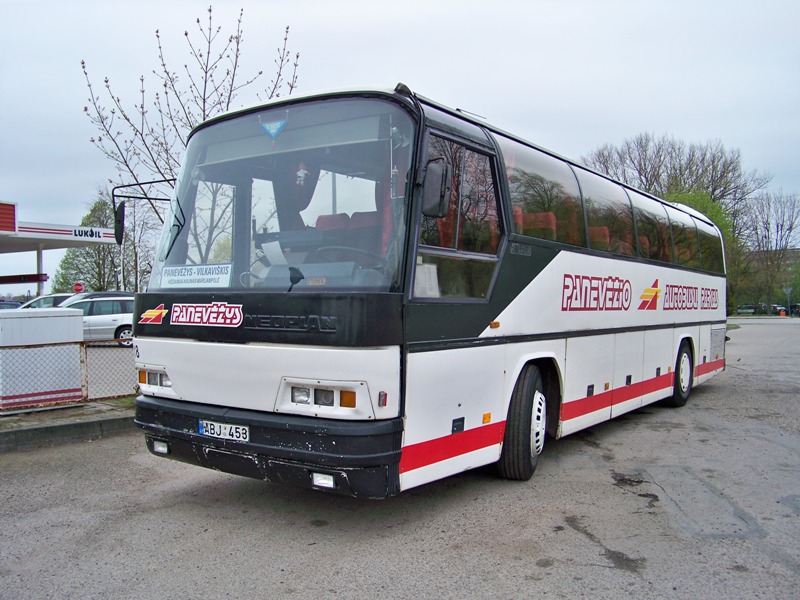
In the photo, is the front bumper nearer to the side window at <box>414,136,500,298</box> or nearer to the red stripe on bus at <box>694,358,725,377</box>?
the side window at <box>414,136,500,298</box>

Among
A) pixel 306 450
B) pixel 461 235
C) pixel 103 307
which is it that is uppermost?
pixel 461 235

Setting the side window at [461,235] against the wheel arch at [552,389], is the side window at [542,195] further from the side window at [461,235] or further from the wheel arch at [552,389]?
the wheel arch at [552,389]

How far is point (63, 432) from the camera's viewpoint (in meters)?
7.92

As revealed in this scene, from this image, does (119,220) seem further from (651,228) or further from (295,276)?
(651,228)

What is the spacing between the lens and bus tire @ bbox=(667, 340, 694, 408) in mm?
10805

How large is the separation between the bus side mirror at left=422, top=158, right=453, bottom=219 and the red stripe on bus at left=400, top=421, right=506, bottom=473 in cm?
160

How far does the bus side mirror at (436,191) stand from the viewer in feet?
15.2

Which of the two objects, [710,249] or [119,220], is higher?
[710,249]

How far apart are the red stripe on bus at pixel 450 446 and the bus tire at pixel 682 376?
600 cm

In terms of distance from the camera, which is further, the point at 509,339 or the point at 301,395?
the point at 509,339

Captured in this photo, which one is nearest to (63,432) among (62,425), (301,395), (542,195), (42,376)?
(62,425)

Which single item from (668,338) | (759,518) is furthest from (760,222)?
(759,518)

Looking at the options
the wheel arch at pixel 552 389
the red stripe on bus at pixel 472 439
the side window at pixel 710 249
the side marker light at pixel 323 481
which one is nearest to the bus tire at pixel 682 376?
the side window at pixel 710 249

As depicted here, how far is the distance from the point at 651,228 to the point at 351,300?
22.3 feet
